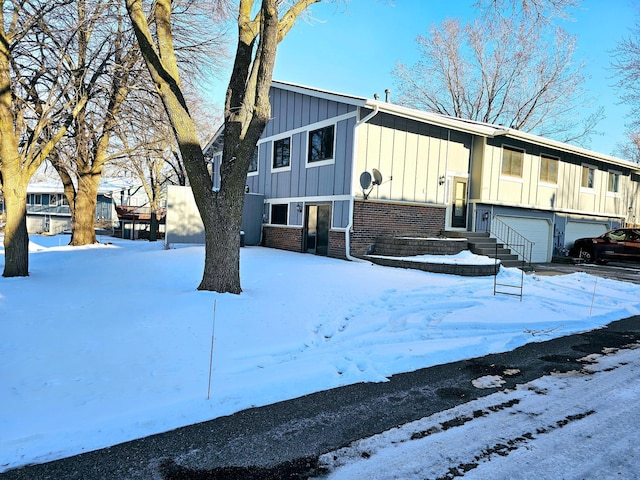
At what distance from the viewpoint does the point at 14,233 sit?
8.66 m

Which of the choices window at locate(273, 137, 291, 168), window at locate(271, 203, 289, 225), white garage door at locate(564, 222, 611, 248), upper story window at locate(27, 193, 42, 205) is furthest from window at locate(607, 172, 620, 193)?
upper story window at locate(27, 193, 42, 205)

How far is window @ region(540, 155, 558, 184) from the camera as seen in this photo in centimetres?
1628

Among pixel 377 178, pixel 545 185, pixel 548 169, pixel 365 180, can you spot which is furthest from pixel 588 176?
pixel 365 180

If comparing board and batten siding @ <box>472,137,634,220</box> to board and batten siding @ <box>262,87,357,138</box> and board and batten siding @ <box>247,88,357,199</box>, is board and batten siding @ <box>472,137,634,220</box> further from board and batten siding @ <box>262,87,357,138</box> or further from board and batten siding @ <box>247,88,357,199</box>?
board and batten siding @ <box>262,87,357,138</box>

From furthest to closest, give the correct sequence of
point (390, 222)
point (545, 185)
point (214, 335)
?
point (545, 185), point (390, 222), point (214, 335)

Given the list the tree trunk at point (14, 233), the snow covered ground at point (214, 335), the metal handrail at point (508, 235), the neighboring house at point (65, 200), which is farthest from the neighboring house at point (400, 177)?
the neighboring house at point (65, 200)

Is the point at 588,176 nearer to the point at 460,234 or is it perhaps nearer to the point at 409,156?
the point at 460,234

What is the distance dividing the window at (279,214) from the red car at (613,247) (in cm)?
1103

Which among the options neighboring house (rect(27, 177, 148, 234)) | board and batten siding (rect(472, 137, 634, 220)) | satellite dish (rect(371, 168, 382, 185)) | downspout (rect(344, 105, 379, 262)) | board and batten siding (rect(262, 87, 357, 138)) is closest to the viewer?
downspout (rect(344, 105, 379, 262))

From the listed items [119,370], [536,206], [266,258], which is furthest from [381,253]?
[119,370]

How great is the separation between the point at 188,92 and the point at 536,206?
1413cm

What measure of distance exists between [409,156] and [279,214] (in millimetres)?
5427

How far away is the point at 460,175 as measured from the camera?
1438cm

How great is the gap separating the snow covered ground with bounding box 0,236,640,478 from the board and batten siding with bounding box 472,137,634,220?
19.7 ft
